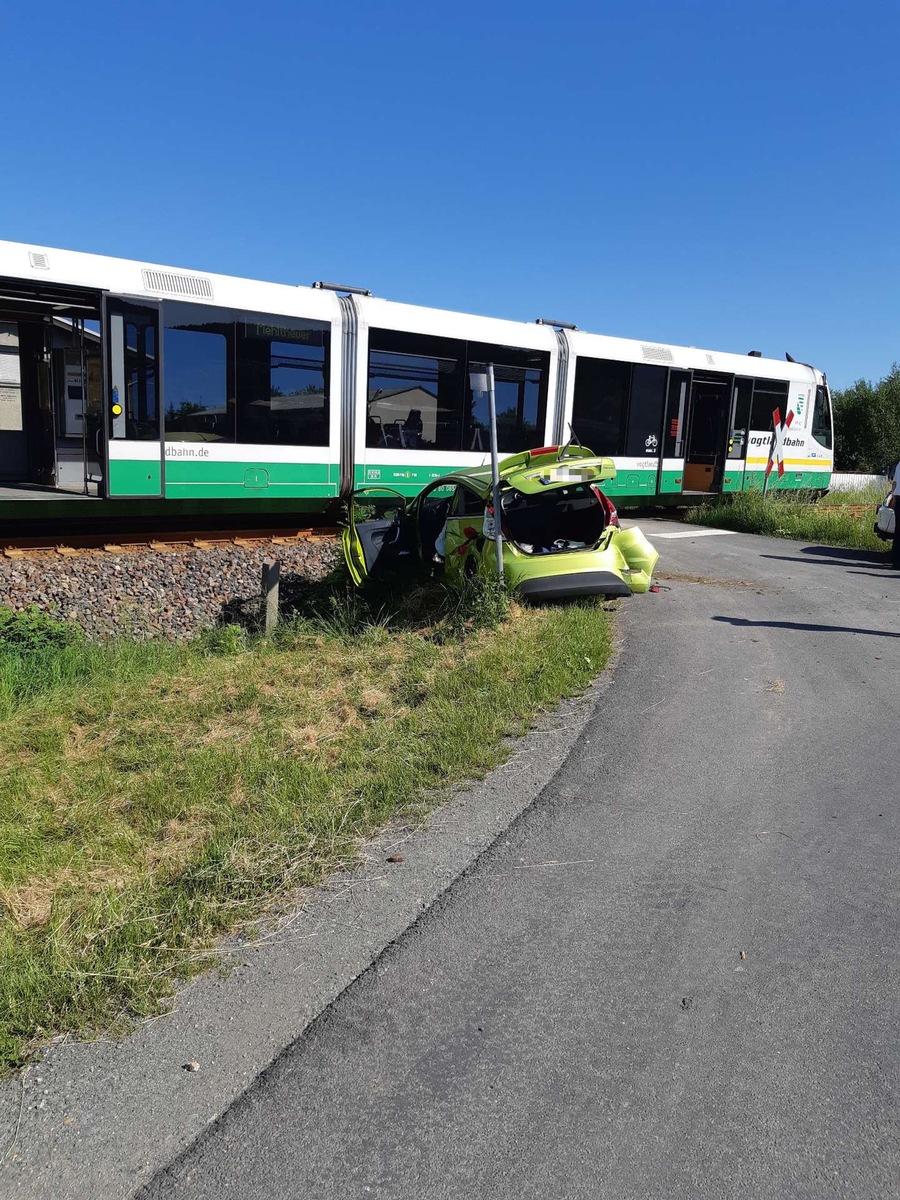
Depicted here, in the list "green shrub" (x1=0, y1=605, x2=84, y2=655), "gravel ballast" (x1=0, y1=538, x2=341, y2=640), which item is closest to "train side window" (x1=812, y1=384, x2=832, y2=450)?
"gravel ballast" (x1=0, y1=538, x2=341, y2=640)

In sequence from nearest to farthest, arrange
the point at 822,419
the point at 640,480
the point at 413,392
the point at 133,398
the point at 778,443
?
the point at 133,398 → the point at 413,392 → the point at 640,480 → the point at 778,443 → the point at 822,419

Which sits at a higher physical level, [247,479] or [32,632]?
[247,479]

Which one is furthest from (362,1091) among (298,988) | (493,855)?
(493,855)

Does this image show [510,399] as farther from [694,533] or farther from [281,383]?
[694,533]

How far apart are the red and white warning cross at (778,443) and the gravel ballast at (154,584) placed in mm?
11097

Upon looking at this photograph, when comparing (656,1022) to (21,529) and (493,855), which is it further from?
(21,529)

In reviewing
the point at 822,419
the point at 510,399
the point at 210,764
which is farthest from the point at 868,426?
the point at 210,764

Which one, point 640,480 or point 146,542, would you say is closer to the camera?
point 146,542

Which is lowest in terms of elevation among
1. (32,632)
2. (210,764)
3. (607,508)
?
(210,764)

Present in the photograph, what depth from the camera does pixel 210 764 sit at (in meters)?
6.16

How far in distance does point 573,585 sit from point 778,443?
40.4ft

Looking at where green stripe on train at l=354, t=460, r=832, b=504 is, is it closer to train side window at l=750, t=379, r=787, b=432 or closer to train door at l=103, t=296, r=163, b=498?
train side window at l=750, t=379, r=787, b=432

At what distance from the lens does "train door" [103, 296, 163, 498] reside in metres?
10.9

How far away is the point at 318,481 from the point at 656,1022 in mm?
10488
